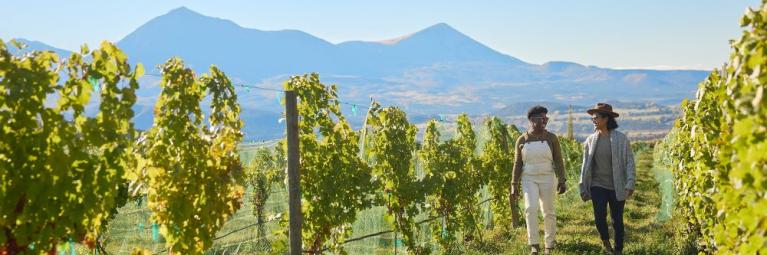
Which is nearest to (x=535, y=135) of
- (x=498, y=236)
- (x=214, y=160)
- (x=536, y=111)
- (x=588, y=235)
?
(x=536, y=111)

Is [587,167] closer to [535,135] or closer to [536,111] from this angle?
[535,135]

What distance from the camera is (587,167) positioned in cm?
758

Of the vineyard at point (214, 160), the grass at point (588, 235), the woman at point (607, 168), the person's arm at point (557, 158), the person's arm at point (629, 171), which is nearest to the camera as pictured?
the vineyard at point (214, 160)

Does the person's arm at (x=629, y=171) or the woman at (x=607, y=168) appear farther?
the woman at (x=607, y=168)

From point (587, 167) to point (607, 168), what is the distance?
0.20 meters

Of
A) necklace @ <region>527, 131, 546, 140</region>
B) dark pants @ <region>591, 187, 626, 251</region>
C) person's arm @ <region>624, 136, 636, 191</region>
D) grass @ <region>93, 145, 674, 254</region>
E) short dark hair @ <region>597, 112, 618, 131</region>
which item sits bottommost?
grass @ <region>93, 145, 674, 254</region>

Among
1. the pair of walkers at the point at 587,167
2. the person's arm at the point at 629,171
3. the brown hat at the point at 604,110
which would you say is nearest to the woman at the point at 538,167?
the pair of walkers at the point at 587,167

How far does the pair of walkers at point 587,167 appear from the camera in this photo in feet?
24.3

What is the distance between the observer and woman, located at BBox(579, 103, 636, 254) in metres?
7.39

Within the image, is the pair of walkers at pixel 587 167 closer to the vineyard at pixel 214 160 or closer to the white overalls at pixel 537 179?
the white overalls at pixel 537 179

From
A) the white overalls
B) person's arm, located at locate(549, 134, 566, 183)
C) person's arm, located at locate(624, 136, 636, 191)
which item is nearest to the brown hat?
person's arm, located at locate(624, 136, 636, 191)

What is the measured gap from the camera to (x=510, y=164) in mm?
11453

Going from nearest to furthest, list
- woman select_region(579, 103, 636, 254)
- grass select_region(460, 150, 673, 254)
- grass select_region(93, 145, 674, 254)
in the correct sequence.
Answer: woman select_region(579, 103, 636, 254) < grass select_region(460, 150, 673, 254) < grass select_region(93, 145, 674, 254)

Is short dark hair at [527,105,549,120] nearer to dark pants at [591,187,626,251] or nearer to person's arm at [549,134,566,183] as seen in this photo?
person's arm at [549,134,566,183]
